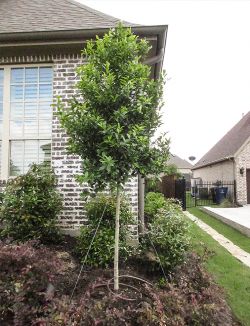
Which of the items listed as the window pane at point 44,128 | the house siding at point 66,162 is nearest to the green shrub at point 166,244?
the house siding at point 66,162

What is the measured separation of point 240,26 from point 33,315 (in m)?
12.2

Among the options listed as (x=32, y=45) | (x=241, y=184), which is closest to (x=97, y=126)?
(x=32, y=45)

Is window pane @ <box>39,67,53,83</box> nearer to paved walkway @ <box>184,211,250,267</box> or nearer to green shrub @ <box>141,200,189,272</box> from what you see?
green shrub @ <box>141,200,189,272</box>

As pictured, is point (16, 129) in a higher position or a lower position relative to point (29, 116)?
lower

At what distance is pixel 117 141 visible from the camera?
143 inches

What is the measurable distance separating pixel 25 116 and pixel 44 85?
717 millimetres

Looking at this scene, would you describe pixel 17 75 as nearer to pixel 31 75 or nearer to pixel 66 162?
pixel 31 75

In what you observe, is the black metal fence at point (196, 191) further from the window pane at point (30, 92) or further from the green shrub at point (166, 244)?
the green shrub at point (166, 244)

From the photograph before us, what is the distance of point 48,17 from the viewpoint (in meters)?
6.88

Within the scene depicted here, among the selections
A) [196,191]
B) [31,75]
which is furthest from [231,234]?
[196,191]

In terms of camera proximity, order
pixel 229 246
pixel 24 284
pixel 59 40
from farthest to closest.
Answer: pixel 229 246 < pixel 59 40 < pixel 24 284

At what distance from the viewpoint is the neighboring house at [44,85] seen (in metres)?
5.93

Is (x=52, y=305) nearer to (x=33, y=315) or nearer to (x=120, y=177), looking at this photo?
(x=33, y=315)

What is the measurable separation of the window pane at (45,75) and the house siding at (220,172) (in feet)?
48.8
